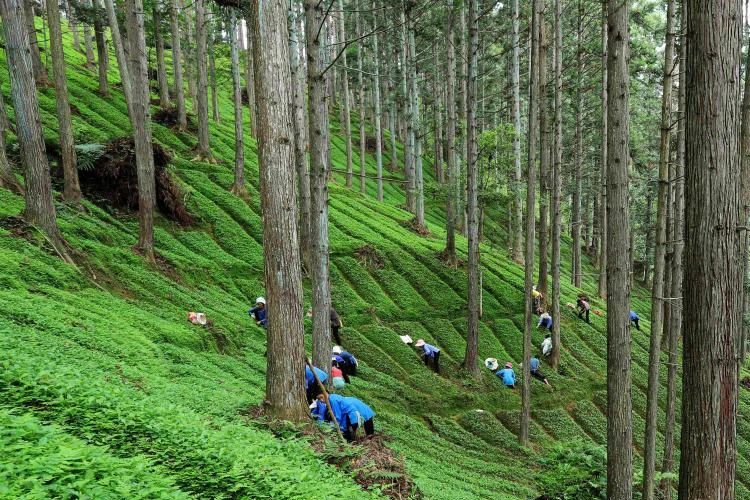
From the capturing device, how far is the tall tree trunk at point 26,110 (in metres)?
11.2

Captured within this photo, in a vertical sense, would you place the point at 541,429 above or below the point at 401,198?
below

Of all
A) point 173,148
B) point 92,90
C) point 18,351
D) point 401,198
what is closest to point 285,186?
point 18,351

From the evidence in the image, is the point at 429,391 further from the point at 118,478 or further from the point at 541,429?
the point at 118,478

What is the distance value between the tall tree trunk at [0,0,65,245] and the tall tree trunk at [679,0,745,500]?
489 inches

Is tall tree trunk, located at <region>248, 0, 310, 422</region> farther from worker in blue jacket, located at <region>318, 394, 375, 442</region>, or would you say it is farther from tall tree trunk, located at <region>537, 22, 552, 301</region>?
tall tree trunk, located at <region>537, 22, 552, 301</region>

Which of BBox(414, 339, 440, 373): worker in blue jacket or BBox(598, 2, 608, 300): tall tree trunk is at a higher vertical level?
BBox(598, 2, 608, 300): tall tree trunk

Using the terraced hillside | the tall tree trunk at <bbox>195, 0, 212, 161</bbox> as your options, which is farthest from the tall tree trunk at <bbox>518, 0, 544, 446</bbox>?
the tall tree trunk at <bbox>195, 0, 212, 161</bbox>

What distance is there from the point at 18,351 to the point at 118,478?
3744mm

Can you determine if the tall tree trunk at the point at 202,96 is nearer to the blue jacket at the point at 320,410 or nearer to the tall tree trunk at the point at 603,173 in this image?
the tall tree trunk at the point at 603,173

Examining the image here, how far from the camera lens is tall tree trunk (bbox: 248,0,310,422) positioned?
6.73 meters

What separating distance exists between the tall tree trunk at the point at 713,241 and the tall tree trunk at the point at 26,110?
12.4 meters

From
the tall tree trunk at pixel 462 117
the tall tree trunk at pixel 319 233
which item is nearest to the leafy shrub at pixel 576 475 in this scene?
the tall tree trunk at pixel 319 233

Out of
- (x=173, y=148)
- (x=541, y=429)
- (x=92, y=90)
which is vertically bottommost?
(x=541, y=429)

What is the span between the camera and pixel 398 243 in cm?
2334
